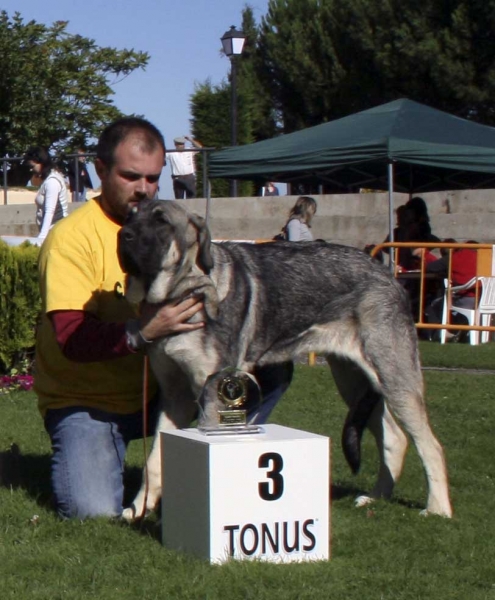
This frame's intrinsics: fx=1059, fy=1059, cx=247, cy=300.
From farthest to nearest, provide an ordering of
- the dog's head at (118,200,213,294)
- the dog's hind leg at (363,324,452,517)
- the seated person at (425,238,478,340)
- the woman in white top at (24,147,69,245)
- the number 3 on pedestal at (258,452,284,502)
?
the seated person at (425,238,478,340), the woman in white top at (24,147,69,245), the dog's hind leg at (363,324,452,517), the dog's head at (118,200,213,294), the number 3 on pedestal at (258,452,284,502)

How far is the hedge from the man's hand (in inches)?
204

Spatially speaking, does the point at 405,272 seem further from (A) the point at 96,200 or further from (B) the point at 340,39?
(B) the point at 340,39

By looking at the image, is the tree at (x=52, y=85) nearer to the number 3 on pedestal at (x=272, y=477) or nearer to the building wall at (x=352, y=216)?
the building wall at (x=352, y=216)

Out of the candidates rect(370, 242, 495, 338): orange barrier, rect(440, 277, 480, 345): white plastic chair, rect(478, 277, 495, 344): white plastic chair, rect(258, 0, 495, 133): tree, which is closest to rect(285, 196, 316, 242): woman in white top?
rect(370, 242, 495, 338): orange barrier

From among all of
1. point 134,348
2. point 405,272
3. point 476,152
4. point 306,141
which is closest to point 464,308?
point 405,272

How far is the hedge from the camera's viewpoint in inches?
372

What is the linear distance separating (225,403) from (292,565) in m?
0.69

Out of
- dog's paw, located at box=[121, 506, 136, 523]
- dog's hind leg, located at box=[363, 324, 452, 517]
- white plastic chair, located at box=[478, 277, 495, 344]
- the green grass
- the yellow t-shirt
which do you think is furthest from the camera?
white plastic chair, located at box=[478, 277, 495, 344]

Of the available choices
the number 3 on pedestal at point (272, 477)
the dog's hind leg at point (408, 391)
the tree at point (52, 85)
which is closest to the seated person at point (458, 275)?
the dog's hind leg at point (408, 391)

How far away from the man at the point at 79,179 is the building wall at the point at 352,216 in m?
1.58

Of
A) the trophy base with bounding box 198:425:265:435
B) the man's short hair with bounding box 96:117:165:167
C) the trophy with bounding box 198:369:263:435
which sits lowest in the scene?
the trophy base with bounding box 198:425:265:435

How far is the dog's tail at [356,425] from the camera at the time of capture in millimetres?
5336

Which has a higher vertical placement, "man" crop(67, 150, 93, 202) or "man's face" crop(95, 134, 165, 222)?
"man" crop(67, 150, 93, 202)

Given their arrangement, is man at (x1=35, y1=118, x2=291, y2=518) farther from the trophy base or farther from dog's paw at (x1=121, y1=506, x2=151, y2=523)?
the trophy base
